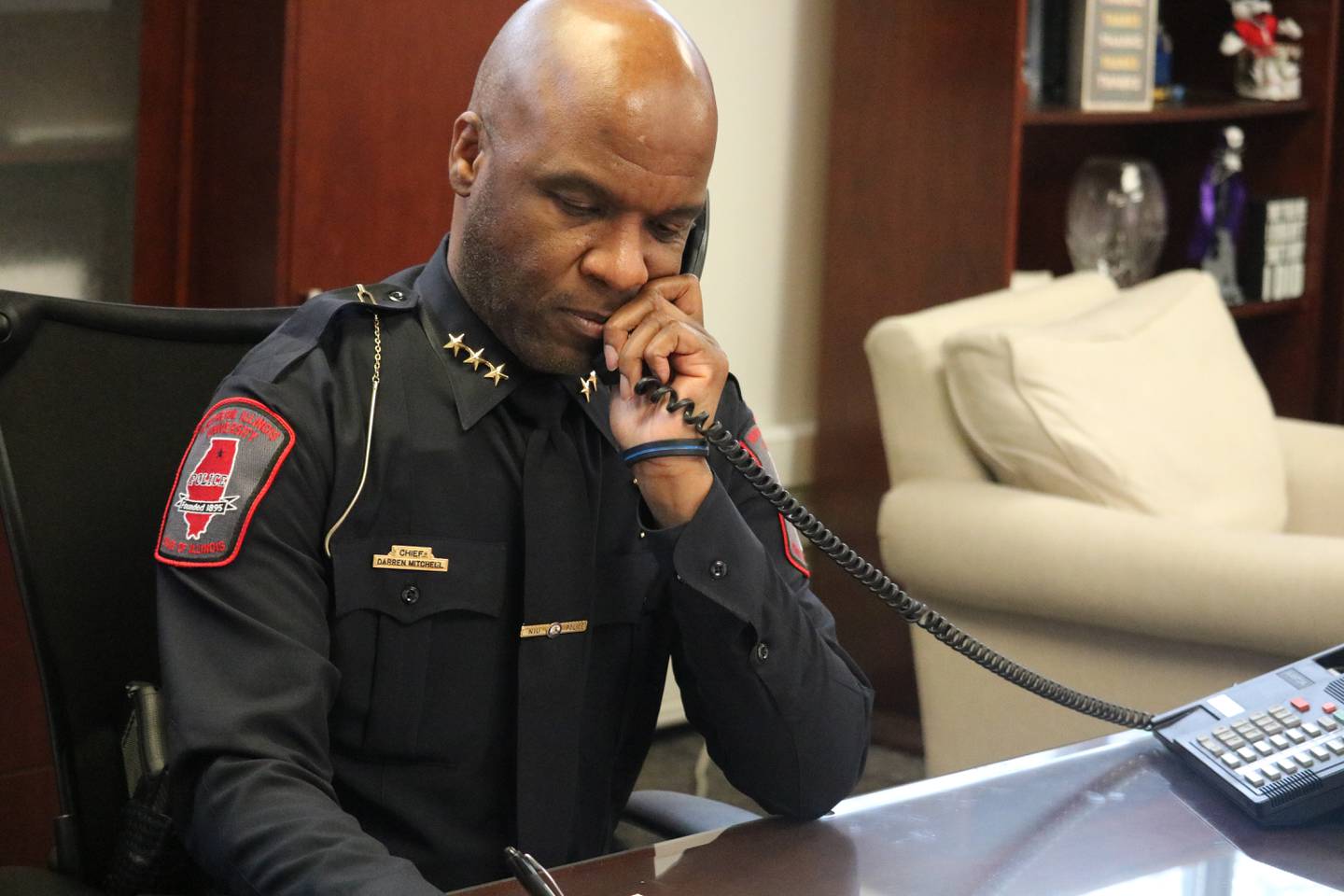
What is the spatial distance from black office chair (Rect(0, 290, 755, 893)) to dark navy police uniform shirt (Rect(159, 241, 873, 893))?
119 mm

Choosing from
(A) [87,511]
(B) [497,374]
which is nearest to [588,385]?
(B) [497,374]

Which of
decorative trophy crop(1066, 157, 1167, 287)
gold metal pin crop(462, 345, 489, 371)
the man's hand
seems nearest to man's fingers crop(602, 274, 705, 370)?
the man's hand

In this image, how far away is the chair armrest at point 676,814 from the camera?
133cm

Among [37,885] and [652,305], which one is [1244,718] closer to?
[652,305]

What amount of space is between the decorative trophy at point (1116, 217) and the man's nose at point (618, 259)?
2388 mm

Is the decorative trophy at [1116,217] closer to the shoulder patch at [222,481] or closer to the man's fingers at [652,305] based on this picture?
the man's fingers at [652,305]

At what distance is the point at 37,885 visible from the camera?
3.73 feet

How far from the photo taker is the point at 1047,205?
3.80m

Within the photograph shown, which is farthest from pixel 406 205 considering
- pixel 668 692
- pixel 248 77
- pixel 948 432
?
pixel 668 692

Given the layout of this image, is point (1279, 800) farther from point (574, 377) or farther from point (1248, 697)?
point (574, 377)

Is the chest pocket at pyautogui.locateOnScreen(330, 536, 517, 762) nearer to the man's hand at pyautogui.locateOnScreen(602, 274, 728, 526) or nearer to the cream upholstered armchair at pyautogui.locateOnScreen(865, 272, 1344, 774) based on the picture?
the man's hand at pyautogui.locateOnScreen(602, 274, 728, 526)

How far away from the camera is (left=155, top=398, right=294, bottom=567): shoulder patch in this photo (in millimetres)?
1125

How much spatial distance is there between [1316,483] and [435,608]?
2061mm

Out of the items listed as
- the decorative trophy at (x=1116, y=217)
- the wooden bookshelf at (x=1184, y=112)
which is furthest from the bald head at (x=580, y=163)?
the decorative trophy at (x=1116, y=217)
